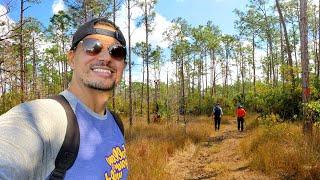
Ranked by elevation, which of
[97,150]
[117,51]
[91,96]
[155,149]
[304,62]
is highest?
[304,62]

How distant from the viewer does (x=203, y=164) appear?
37.3 ft

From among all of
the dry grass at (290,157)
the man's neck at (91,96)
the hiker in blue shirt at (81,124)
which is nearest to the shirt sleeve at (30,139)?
the hiker in blue shirt at (81,124)

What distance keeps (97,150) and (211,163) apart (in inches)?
390

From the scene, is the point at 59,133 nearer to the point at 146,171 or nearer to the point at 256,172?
the point at 146,171

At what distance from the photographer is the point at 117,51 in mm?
1837

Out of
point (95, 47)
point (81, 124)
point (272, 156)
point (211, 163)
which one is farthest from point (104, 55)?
point (211, 163)

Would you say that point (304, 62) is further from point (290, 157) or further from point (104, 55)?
point (104, 55)

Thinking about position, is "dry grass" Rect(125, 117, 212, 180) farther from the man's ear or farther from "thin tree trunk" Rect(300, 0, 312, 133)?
the man's ear

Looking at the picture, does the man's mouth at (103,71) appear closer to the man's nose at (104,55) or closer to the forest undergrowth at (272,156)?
the man's nose at (104,55)

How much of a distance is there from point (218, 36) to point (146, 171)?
46732 millimetres

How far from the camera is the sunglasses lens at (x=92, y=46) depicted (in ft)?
5.74

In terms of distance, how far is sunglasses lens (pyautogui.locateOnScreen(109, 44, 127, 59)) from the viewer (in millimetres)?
1819

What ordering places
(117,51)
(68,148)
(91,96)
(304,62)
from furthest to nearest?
1. (304,62)
2. (117,51)
3. (91,96)
4. (68,148)

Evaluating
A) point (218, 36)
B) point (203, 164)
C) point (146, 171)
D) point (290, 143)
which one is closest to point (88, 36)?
point (146, 171)
